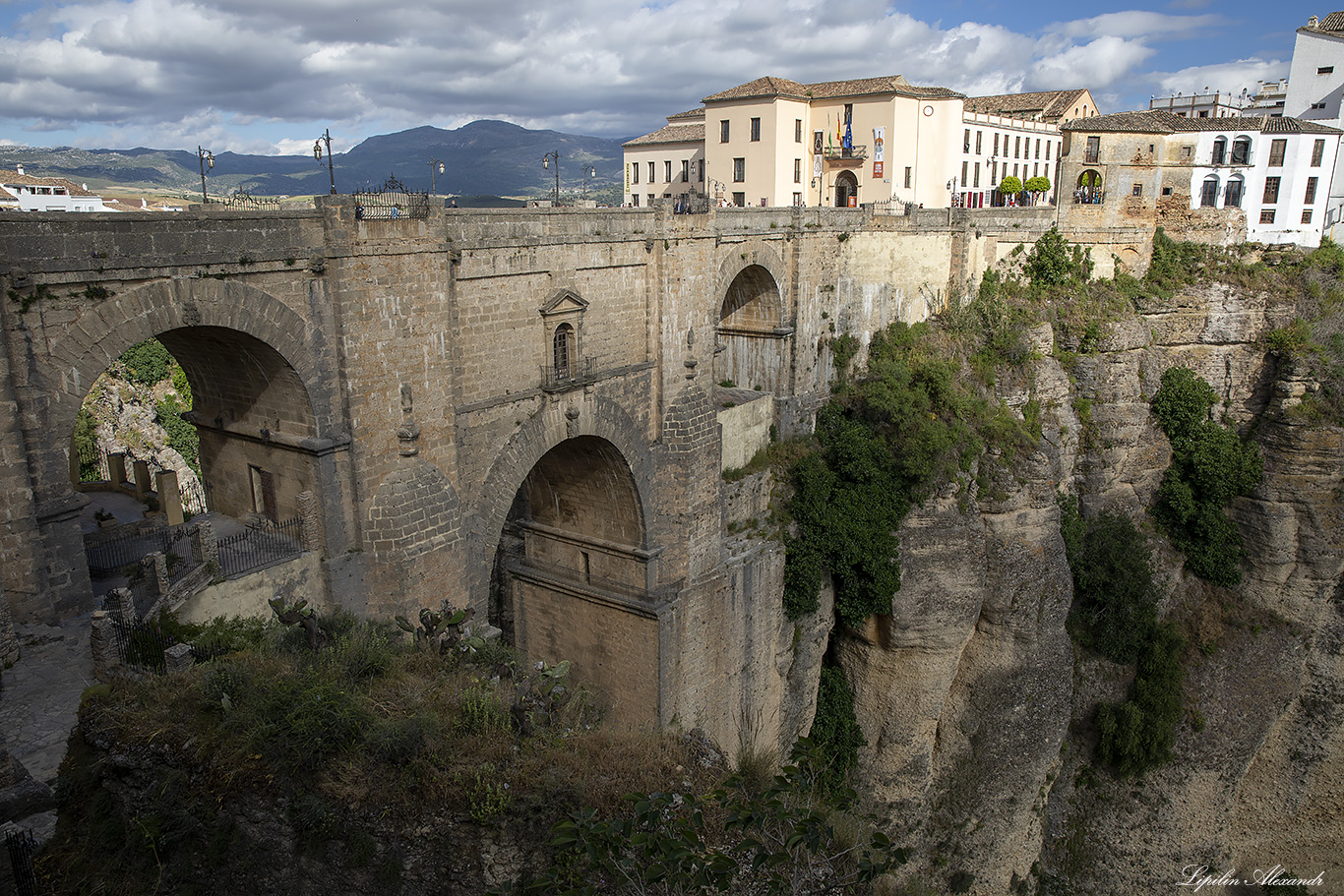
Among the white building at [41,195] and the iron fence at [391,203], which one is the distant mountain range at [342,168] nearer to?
the white building at [41,195]

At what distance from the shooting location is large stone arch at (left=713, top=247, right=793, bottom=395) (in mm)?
21625

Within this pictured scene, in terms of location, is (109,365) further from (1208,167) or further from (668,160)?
(1208,167)

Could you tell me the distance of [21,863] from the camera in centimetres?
765

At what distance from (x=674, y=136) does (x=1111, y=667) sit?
1060 inches

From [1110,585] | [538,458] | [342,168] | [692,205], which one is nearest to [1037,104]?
[1110,585]

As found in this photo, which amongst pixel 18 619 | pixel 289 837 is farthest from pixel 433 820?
→ pixel 18 619

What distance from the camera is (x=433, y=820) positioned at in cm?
853

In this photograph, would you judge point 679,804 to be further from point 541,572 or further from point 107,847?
point 541,572

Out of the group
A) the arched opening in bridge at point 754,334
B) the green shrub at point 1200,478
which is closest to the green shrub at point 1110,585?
the green shrub at point 1200,478

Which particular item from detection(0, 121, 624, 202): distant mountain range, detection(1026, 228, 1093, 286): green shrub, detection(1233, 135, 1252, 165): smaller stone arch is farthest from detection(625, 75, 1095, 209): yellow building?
detection(0, 121, 624, 202): distant mountain range

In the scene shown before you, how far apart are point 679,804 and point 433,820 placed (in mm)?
2412

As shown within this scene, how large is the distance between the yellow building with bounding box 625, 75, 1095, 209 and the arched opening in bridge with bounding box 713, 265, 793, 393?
12.2 metres

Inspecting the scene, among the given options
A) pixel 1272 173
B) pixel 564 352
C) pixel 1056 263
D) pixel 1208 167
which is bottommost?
pixel 564 352

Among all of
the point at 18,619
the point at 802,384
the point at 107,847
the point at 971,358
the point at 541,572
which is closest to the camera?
the point at 107,847
